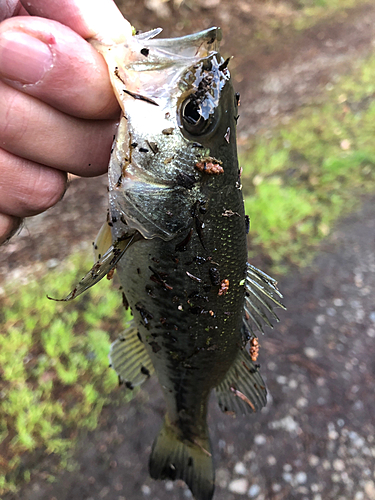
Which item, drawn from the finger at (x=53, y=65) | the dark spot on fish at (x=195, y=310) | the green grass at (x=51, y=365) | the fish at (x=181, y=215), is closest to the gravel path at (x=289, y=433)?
the green grass at (x=51, y=365)

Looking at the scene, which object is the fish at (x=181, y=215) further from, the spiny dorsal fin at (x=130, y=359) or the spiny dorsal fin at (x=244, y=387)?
the spiny dorsal fin at (x=130, y=359)

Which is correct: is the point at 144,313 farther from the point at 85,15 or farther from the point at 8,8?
the point at 8,8

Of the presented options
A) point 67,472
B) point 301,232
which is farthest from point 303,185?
point 67,472

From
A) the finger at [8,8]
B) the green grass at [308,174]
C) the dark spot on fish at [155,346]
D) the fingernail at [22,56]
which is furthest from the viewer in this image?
Result: the green grass at [308,174]

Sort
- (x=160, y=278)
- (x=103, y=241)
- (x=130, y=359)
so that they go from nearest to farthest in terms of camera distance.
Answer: (x=160, y=278)
(x=103, y=241)
(x=130, y=359)

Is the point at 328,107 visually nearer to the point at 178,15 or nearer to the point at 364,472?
the point at 178,15

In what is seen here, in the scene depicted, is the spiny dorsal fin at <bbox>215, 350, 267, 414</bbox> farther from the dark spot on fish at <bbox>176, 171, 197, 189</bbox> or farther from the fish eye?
the fish eye

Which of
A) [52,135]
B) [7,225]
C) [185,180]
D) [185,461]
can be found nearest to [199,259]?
[185,180]
